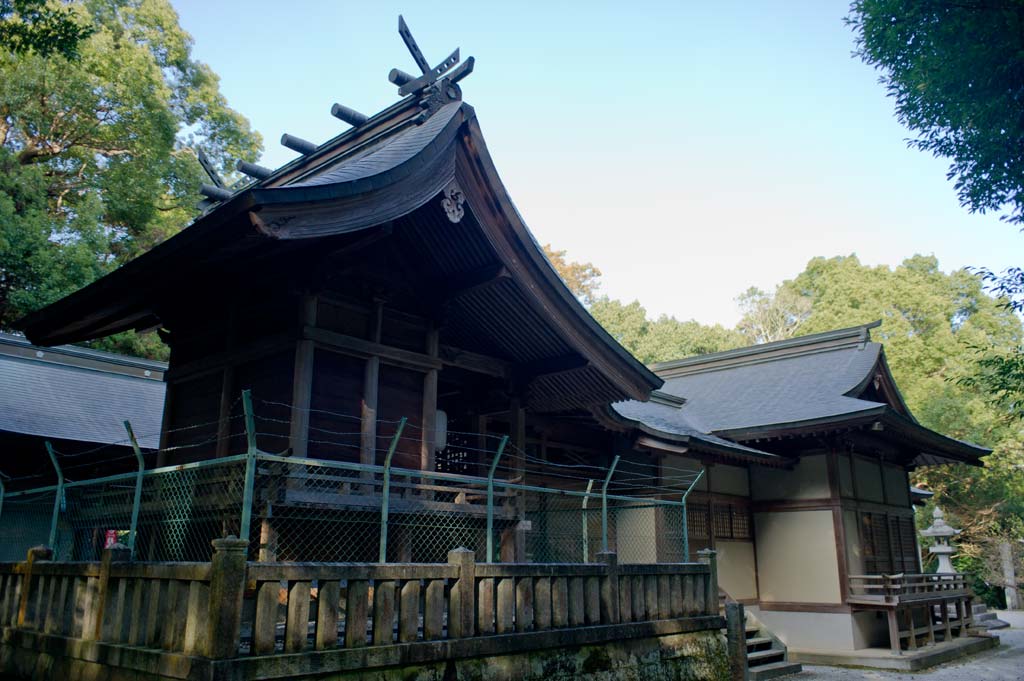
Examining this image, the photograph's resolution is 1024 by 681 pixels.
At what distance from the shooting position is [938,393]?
32219mm

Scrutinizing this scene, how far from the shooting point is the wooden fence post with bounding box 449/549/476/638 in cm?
629

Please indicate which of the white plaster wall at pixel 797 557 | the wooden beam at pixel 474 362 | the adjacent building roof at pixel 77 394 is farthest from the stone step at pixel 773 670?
the adjacent building roof at pixel 77 394

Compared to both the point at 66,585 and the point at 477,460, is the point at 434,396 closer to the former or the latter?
the point at 477,460

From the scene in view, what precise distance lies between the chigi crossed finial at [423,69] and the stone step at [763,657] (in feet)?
35.0

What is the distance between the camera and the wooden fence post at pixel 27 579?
7332 millimetres

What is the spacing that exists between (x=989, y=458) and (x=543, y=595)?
29684 millimetres

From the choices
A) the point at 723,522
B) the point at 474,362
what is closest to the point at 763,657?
the point at 723,522

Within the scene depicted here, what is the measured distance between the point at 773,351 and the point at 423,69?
17321 mm

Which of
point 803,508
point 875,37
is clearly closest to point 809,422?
point 803,508

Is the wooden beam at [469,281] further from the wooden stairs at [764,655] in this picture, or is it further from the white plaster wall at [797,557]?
the white plaster wall at [797,557]

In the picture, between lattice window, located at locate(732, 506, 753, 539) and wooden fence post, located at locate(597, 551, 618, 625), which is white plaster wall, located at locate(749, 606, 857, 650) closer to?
lattice window, located at locate(732, 506, 753, 539)

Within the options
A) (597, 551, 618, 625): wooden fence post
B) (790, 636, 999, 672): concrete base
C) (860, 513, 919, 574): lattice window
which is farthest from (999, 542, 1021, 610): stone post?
(597, 551, 618, 625): wooden fence post

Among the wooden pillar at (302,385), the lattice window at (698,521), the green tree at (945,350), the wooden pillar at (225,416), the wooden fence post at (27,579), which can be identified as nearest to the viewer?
the wooden fence post at (27,579)

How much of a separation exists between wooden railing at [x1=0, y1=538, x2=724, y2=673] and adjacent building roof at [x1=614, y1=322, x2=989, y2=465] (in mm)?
8679
